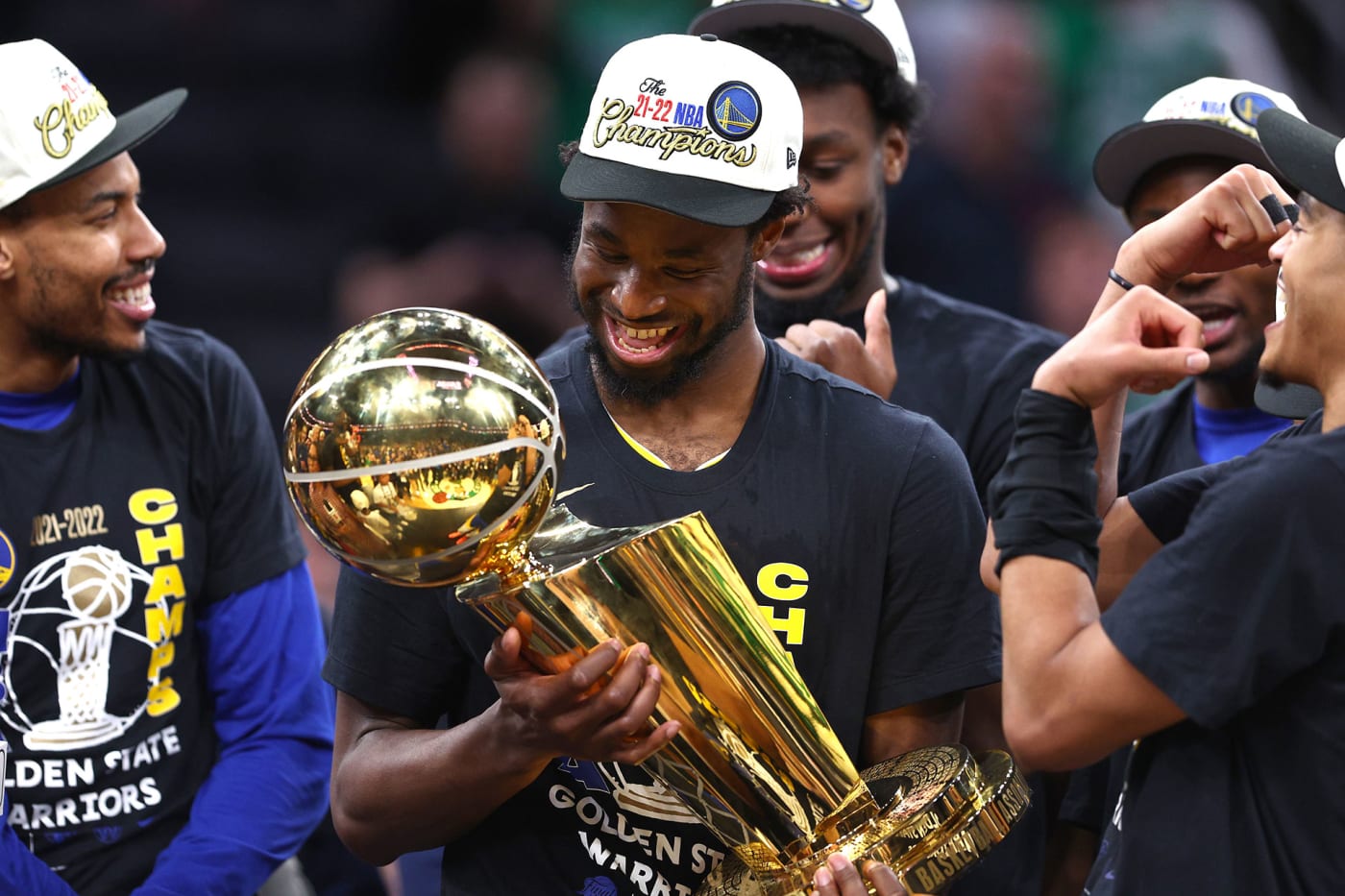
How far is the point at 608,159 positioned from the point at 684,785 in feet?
2.90

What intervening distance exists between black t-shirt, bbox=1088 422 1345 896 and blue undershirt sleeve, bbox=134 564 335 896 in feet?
5.37

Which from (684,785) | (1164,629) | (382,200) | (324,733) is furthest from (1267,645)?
(382,200)

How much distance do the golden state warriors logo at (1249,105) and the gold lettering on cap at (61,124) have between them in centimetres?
218

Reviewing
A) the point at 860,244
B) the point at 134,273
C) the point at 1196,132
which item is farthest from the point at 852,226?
the point at 134,273

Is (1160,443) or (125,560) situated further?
(1160,443)

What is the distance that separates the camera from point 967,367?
3287mm

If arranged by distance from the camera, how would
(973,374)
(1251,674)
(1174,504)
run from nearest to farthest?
1. (1251,674)
2. (1174,504)
3. (973,374)

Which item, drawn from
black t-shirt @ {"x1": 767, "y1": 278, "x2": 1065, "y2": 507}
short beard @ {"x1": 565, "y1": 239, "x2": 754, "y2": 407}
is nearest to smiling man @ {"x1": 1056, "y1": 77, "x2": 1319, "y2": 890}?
black t-shirt @ {"x1": 767, "y1": 278, "x2": 1065, "y2": 507}

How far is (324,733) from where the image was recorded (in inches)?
127

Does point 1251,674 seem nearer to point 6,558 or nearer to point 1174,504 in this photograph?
point 1174,504

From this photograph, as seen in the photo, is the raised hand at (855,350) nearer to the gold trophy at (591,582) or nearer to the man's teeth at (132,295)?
the gold trophy at (591,582)

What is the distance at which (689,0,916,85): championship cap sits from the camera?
342 cm

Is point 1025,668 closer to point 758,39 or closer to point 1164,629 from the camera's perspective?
point 1164,629

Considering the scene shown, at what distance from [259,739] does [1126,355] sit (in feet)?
6.09
